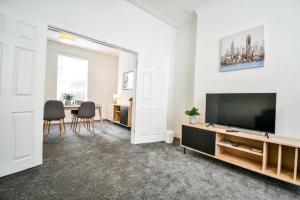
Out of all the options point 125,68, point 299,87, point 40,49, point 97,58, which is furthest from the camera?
point 97,58

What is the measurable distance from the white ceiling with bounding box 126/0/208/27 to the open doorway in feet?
6.11

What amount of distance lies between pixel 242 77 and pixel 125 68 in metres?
3.96

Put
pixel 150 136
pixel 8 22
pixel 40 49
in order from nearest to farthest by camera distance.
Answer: pixel 8 22
pixel 40 49
pixel 150 136

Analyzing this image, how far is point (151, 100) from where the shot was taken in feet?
11.5

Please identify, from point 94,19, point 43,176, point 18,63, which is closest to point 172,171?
point 43,176

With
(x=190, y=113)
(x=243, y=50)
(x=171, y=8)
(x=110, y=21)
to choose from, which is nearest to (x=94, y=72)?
(x=110, y=21)

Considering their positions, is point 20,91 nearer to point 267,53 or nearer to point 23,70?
point 23,70

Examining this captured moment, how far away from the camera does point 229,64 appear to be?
8.61 feet

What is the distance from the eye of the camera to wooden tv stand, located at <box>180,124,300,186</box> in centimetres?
182

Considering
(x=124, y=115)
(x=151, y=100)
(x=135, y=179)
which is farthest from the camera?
(x=124, y=115)

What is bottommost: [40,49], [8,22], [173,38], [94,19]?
[40,49]

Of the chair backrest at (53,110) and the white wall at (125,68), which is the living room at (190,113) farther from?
the white wall at (125,68)

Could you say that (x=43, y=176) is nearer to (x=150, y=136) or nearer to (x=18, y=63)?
(x=18, y=63)

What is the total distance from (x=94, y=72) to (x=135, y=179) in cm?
502
